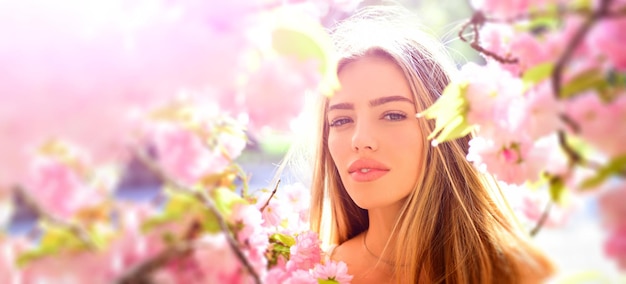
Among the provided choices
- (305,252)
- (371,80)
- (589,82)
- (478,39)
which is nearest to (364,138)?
(371,80)

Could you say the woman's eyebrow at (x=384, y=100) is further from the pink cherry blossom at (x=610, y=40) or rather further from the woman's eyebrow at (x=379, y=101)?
the pink cherry blossom at (x=610, y=40)

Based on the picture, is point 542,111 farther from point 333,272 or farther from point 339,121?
point 339,121

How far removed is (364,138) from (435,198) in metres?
0.22

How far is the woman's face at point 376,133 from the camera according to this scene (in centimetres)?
126

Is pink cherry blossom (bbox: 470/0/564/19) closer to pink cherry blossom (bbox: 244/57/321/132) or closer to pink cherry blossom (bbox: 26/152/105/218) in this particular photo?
pink cherry blossom (bbox: 244/57/321/132)

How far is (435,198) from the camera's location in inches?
52.6

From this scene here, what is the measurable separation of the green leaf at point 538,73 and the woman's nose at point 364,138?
64 cm

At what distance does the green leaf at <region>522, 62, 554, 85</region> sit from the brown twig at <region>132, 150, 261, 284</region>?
0.34 meters

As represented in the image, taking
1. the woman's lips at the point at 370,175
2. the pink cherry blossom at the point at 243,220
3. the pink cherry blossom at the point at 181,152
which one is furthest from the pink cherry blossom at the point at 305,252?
the pink cherry blossom at the point at 181,152

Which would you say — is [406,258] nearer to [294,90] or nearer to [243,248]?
[243,248]

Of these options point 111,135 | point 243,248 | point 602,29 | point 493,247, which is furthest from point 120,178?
point 493,247

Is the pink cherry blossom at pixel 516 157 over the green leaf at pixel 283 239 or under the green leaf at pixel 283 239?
under

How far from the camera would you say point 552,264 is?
715mm

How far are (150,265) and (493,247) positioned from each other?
744mm
